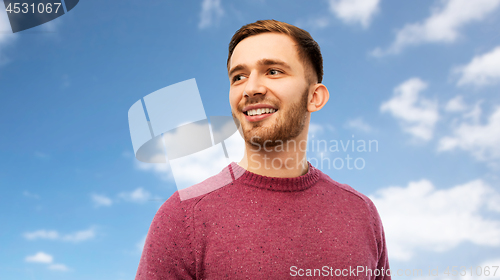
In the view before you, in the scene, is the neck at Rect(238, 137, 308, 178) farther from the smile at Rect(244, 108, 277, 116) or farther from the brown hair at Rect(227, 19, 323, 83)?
the brown hair at Rect(227, 19, 323, 83)

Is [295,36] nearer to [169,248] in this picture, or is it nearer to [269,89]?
[269,89]

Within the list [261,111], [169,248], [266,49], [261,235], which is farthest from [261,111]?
[169,248]

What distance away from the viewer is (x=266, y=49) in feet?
10.2

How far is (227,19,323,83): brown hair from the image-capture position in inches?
128

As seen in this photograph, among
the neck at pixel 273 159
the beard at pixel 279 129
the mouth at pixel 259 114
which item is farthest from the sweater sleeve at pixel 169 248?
the mouth at pixel 259 114

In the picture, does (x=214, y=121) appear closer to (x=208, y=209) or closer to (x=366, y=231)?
(x=208, y=209)

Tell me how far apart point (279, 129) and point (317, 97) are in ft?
2.12

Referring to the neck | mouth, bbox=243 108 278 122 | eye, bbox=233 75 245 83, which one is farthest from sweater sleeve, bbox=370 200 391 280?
eye, bbox=233 75 245 83

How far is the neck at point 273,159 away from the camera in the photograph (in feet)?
10.3

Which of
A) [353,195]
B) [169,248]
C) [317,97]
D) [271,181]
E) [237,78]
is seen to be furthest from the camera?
[353,195]

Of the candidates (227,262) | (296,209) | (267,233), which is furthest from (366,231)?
(227,262)

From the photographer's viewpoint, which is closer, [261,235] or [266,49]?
[261,235]

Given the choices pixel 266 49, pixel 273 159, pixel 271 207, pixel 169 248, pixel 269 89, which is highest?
pixel 266 49

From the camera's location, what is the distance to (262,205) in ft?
9.78
